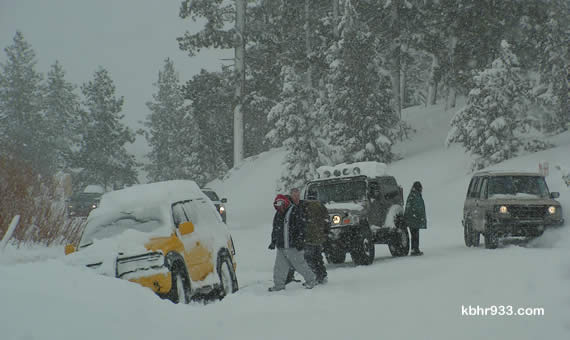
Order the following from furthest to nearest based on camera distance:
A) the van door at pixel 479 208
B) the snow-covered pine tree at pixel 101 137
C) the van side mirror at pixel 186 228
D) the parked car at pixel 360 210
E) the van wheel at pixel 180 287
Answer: the snow-covered pine tree at pixel 101 137 → the van door at pixel 479 208 → the parked car at pixel 360 210 → the van side mirror at pixel 186 228 → the van wheel at pixel 180 287

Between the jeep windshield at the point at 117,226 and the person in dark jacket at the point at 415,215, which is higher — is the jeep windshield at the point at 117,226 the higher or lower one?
the higher one

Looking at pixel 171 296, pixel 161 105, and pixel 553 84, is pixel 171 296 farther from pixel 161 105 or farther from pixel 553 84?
pixel 161 105

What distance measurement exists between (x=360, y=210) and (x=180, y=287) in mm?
7371

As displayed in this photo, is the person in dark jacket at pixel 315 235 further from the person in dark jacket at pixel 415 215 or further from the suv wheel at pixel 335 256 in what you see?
the person in dark jacket at pixel 415 215

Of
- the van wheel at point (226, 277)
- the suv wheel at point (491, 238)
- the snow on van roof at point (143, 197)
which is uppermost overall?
the snow on van roof at point (143, 197)

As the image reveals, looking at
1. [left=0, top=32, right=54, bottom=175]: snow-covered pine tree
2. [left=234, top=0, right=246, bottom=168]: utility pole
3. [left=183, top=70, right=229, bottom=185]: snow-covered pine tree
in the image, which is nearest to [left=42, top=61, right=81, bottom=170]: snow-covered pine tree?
[left=0, top=32, right=54, bottom=175]: snow-covered pine tree

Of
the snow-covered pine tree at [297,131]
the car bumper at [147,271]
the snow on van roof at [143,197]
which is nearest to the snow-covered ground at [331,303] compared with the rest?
the car bumper at [147,271]

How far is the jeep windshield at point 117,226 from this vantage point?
35.3 feet

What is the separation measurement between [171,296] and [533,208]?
1113cm

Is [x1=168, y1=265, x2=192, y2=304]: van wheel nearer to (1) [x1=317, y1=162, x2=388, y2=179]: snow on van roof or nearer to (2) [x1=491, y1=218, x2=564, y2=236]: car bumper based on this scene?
(1) [x1=317, y1=162, x2=388, y2=179]: snow on van roof

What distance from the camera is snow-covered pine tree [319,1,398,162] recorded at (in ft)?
140

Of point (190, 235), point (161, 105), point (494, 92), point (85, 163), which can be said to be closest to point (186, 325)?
point (190, 235)

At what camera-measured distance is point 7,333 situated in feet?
20.4

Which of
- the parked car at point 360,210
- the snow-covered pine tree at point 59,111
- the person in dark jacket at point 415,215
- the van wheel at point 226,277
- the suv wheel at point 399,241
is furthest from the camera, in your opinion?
the snow-covered pine tree at point 59,111
